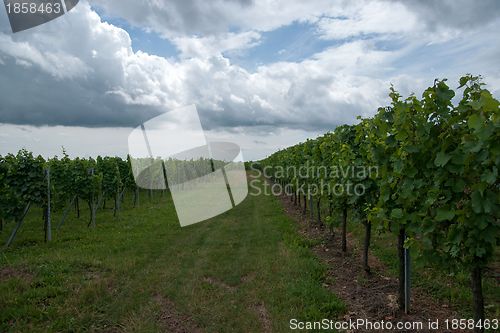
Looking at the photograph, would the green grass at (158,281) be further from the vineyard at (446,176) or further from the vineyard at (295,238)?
the vineyard at (446,176)

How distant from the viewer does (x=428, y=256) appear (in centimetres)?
445

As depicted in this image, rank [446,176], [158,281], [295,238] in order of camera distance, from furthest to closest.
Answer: [295,238]
[158,281]
[446,176]

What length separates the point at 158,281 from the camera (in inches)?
306

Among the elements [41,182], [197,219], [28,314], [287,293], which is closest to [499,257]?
[287,293]

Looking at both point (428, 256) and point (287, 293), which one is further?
point (287, 293)

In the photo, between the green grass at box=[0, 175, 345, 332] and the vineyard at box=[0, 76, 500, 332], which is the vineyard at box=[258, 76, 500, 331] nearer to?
the vineyard at box=[0, 76, 500, 332]

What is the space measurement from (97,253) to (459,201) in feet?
29.2

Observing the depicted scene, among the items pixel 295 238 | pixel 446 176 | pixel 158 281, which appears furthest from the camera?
pixel 295 238

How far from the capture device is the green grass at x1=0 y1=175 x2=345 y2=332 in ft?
19.2

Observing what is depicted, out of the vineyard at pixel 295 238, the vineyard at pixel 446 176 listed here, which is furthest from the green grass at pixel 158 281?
the vineyard at pixel 446 176

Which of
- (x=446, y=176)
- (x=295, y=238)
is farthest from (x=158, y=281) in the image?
(x=446, y=176)

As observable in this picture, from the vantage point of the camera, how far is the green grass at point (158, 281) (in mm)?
5840

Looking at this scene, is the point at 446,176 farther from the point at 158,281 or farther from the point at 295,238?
the point at 295,238

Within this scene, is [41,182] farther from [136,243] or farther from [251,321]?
[251,321]
